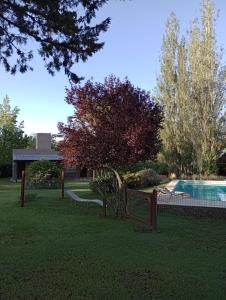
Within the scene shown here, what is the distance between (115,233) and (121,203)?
2.69 m

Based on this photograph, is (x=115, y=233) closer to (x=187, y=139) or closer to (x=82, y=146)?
(x=82, y=146)

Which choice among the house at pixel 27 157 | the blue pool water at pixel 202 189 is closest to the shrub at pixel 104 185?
the blue pool water at pixel 202 189

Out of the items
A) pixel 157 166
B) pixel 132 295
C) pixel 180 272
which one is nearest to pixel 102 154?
pixel 180 272

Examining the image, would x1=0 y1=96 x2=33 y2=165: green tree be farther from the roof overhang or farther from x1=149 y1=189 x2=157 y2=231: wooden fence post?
x1=149 y1=189 x2=157 y2=231: wooden fence post

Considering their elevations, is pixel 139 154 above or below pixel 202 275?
above

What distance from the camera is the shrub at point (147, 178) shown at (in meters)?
24.6

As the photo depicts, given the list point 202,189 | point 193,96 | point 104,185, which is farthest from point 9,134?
point 104,185

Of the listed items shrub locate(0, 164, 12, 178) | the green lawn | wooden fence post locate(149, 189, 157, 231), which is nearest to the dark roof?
shrub locate(0, 164, 12, 178)

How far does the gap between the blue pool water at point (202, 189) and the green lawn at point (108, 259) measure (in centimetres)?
731

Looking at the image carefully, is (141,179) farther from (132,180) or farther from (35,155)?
(35,155)

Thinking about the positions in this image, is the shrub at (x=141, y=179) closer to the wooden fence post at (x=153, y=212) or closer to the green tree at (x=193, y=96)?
the green tree at (x=193, y=96)

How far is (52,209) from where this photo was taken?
575 inches

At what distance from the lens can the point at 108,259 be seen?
305 inches

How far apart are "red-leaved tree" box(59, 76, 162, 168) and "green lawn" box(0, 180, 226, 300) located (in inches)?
169
